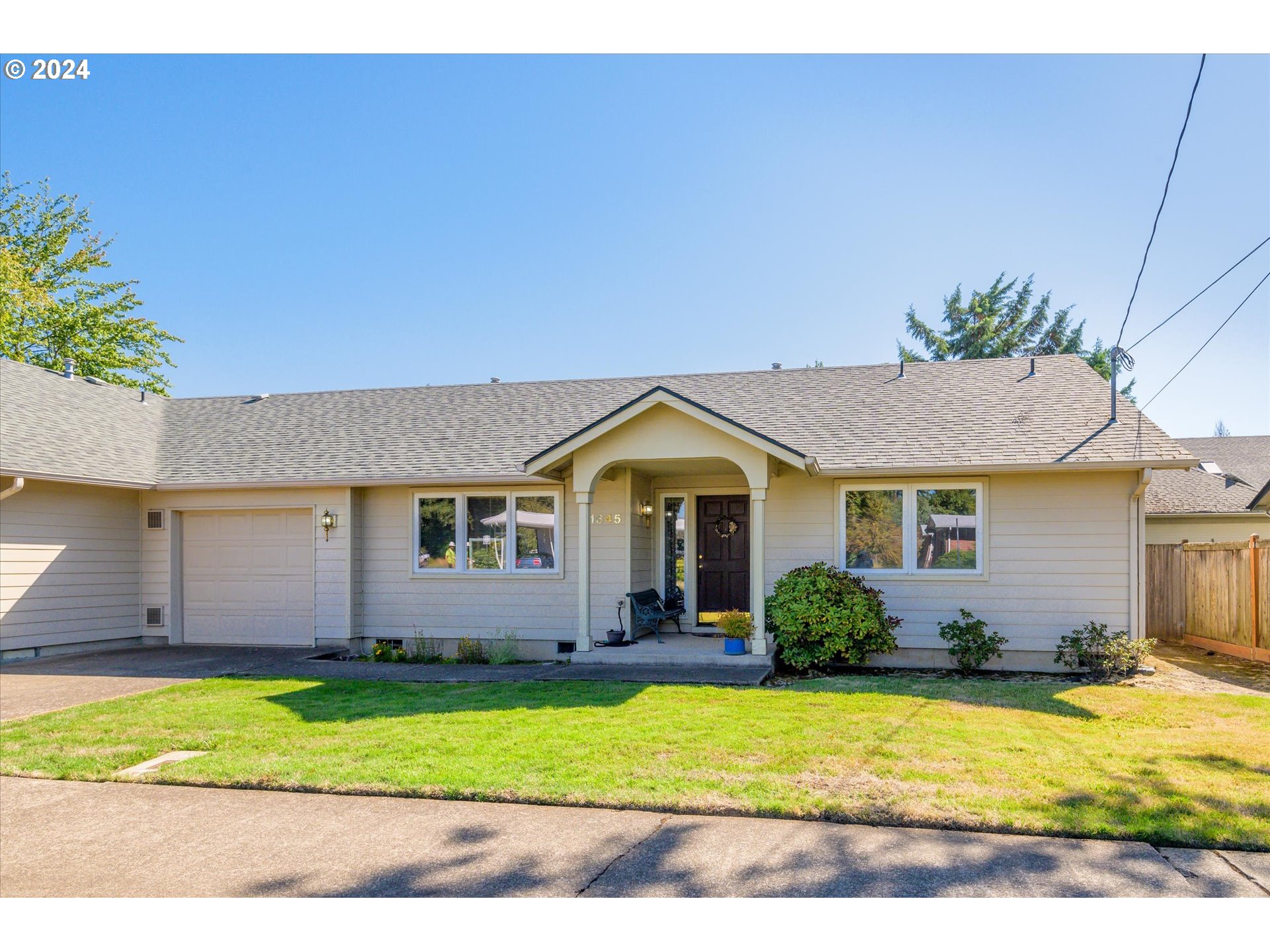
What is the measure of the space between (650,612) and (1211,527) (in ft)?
45.3

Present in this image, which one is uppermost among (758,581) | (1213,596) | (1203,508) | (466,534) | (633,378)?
(633,378)

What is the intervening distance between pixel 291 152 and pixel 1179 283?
1336cm

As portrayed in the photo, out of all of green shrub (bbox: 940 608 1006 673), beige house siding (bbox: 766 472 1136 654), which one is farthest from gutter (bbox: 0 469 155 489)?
green shrub (bbox: 940 608 1006 673)

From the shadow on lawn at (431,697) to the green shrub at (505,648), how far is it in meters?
2.30

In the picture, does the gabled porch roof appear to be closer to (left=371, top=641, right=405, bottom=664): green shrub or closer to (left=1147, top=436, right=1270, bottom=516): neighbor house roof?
(left=371, top=641, right=405, bottom=664): green shrub

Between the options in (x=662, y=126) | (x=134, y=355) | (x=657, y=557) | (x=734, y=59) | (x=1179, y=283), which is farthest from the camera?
(x=134, y=355)

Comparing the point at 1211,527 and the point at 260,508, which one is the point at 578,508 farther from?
the point at 1211,527

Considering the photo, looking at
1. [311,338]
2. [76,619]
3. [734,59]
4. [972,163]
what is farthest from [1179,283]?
[311,338]

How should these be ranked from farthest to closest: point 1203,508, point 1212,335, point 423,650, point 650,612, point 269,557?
point 1203,508, point 1212,335, point 269,557, point 423,650, point 650,612

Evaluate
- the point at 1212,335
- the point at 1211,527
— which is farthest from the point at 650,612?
the point at 1211,527

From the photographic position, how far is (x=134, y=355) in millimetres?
27406

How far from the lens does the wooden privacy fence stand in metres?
12.2

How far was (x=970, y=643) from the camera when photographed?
35.2ft

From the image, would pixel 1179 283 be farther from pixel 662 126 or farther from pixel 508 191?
pixel 508 191
